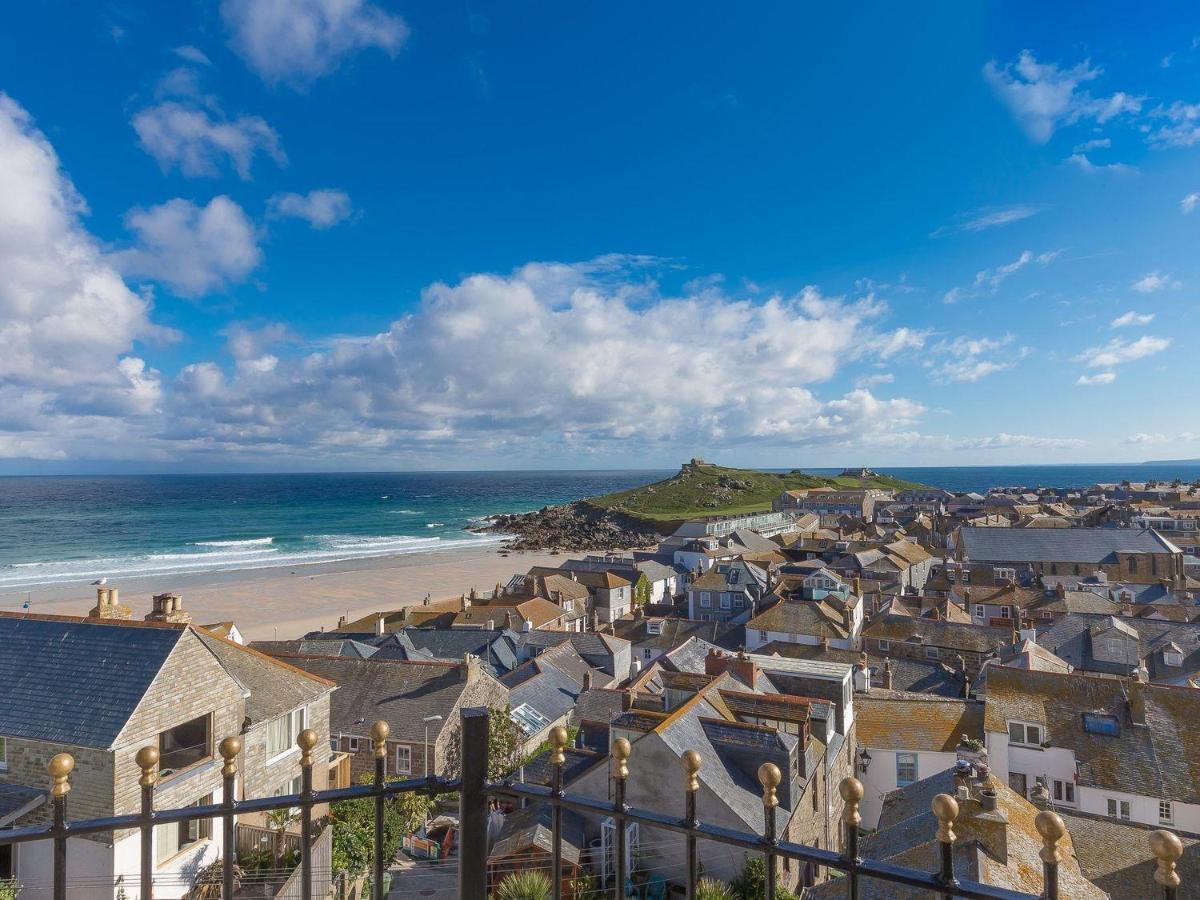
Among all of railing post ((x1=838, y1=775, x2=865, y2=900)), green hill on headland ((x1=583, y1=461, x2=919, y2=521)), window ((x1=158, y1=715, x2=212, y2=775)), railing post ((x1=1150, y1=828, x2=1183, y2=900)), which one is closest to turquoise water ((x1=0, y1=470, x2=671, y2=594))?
green hill on headland ((x1=583, y1=461, x2=919, y2=521))

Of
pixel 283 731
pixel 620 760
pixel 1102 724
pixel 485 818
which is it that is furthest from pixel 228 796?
pixel 1102 724

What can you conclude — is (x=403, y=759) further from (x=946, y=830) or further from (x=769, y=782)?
(x=946, y=830)

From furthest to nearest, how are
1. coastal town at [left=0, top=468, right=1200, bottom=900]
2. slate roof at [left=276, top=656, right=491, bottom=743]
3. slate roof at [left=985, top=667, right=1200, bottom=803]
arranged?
slate roof at [left=276, top=656, right=491, bottom=743] < slate roof at [left=985, top=667, right=1200, bottom=803] < coastal town at [left=0, top=468, right=1200, bottom=900]

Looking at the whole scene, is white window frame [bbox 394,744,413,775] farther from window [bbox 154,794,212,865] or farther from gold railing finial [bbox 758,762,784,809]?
gold railing finial [bbox 758,762,784,809]

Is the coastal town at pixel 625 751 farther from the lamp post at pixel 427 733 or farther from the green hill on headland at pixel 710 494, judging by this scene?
the green hill on headland at pixel 710 494

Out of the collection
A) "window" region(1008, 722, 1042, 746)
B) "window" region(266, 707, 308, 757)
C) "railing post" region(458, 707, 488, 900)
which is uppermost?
"railing post" region(458, 707, 488, 900)

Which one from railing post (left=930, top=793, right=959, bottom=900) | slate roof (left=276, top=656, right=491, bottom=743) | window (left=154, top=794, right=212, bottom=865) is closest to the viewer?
railing post (left=930, top=793, right=959, bottom=900)
